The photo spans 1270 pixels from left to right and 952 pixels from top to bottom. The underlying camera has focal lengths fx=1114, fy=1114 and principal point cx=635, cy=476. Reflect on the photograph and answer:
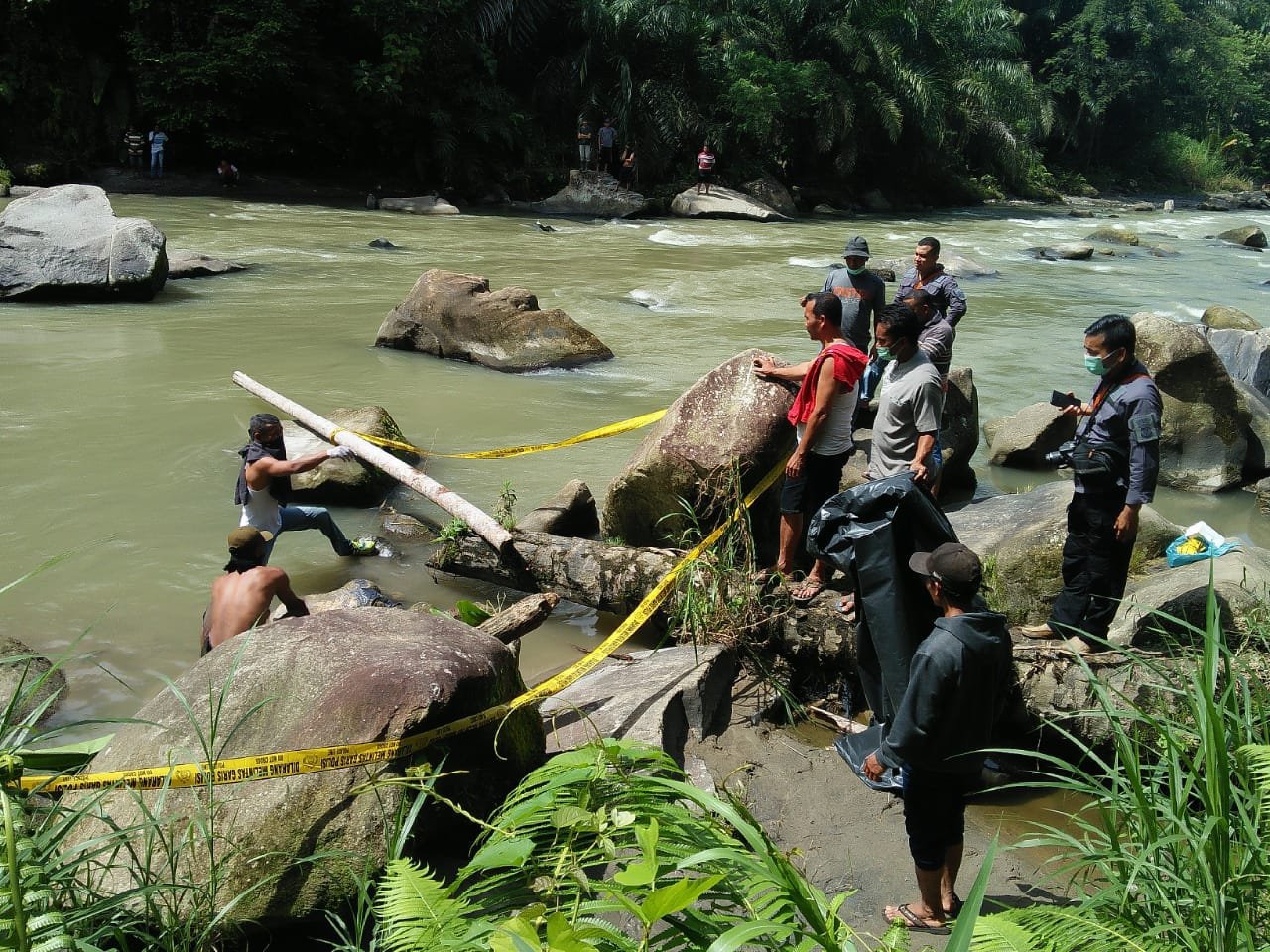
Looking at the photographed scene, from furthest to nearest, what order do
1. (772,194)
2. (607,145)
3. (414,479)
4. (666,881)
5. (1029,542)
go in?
(772,194), (607,145), (414,479), (1029,542), (666,881)

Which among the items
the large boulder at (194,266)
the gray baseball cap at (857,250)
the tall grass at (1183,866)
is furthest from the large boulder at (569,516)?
the large boulder at (194,266)

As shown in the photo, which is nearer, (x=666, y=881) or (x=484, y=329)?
(x=666, y=881)

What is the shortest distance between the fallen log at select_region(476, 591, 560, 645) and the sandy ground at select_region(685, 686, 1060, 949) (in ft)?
2.97

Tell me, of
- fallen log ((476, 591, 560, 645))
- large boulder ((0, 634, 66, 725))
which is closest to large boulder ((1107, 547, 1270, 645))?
fallen log ((476, 591, 560, 645))

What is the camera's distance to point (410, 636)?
3.92 meters

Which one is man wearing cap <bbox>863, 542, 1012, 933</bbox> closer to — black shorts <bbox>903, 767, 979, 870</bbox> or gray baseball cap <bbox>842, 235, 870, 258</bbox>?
black shorts <bbox>903, 767, 979, 870</bbox>

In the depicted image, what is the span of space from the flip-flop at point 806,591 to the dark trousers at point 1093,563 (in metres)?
1.13

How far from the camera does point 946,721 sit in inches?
141

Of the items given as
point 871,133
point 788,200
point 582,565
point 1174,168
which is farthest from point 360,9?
point 1174,168

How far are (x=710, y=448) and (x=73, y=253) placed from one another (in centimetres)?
1077

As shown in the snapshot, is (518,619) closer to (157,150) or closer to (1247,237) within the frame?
(157,150)

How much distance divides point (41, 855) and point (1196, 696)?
2725 mm

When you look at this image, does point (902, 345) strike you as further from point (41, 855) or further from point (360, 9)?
point (360, 9)

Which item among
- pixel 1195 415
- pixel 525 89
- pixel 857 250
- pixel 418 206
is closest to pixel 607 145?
pixel 525 89
